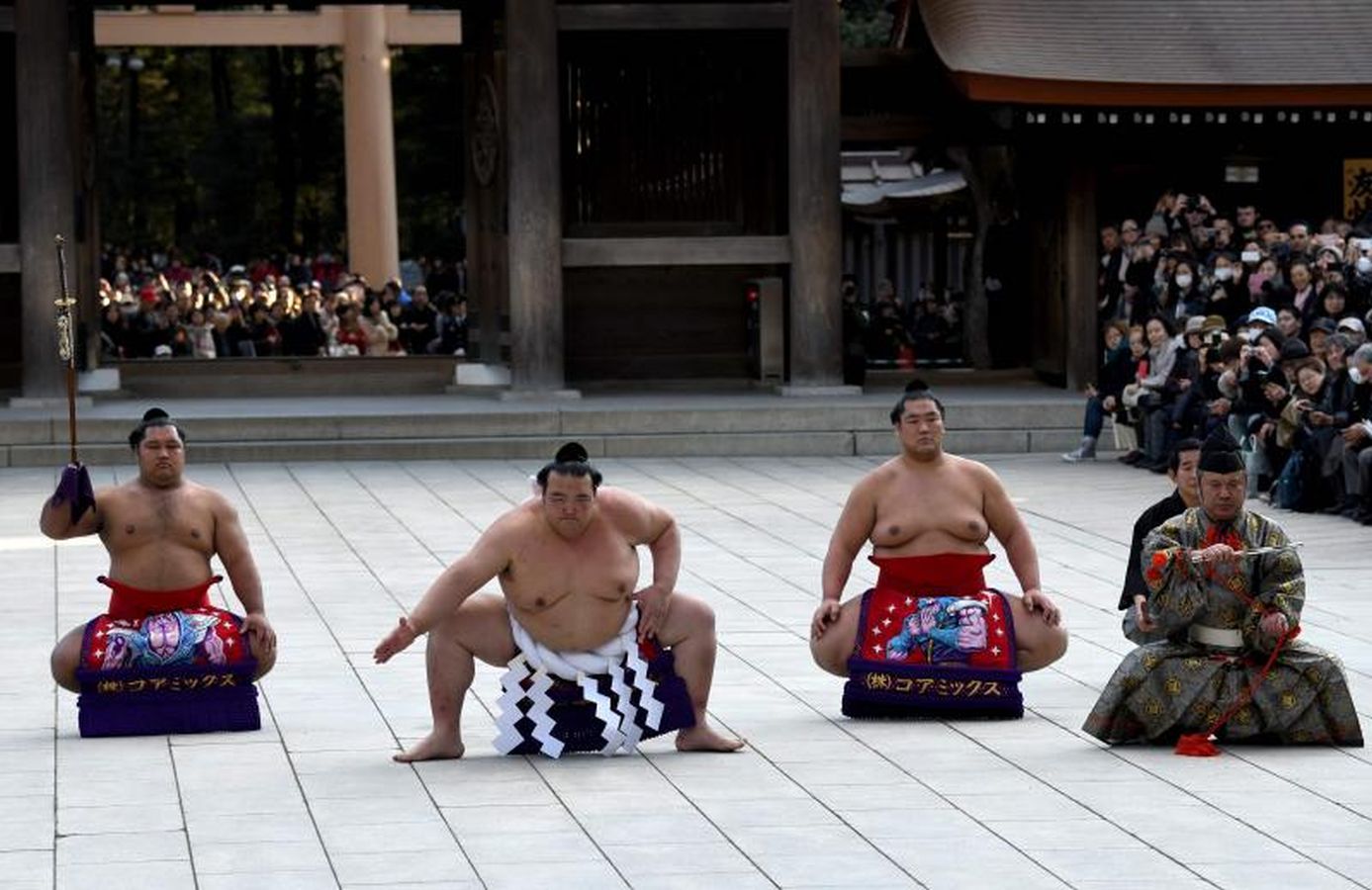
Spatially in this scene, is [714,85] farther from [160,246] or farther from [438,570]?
[160,246]

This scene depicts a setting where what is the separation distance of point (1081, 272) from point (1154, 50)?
1.69 meters

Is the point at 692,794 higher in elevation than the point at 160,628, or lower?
lower

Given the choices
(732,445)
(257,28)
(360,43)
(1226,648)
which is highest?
(257,28)

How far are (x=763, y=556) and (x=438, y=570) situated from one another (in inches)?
60.9

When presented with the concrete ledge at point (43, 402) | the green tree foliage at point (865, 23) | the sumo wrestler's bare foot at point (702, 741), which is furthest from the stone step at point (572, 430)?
the green tree foliage at point (865, 23)

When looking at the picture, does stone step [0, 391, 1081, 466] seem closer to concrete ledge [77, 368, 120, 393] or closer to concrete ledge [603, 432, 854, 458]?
concrete ledge [603, 432, 854, 458]

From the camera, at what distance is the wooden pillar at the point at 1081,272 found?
19.8m

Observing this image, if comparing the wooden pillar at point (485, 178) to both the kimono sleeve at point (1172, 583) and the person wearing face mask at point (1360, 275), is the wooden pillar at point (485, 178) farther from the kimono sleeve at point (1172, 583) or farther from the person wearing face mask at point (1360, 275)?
the kimono sleeve at point (1172, 583)

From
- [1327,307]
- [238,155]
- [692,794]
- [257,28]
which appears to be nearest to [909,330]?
[1327,307]

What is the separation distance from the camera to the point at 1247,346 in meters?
15.7

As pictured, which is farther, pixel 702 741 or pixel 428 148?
pixel 428 148

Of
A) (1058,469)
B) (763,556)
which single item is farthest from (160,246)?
(763,556)

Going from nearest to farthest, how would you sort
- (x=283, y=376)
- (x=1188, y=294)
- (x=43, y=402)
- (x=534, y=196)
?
(x=1188, y=294) < (x=43, y=402) < (x=534, y=196) < (x=283, y=376)

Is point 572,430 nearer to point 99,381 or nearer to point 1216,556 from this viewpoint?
point 99,381
